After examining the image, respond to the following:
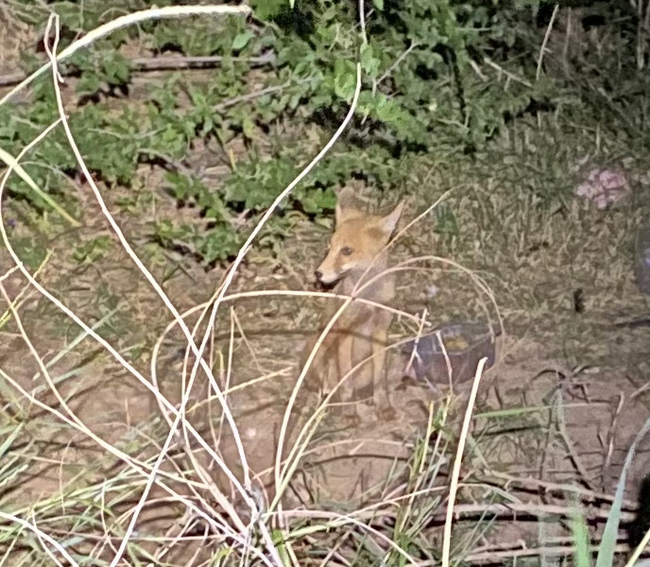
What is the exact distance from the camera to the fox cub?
2.17 ft

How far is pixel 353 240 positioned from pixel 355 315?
6 centimetres

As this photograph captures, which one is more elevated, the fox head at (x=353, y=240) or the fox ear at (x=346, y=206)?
the fox ear at (x=346, y=206)

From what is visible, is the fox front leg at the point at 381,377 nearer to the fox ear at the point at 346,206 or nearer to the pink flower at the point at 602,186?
the fox ear at the point at 346,206

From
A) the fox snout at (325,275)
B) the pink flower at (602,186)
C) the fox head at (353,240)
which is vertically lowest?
the fox snout at (325,275)

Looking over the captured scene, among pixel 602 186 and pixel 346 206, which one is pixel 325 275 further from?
pixel 602 186

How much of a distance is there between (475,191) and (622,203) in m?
0.13

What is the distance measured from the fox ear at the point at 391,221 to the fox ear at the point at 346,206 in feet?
0.08

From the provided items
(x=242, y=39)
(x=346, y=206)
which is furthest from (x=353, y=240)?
(x=242, y=39)

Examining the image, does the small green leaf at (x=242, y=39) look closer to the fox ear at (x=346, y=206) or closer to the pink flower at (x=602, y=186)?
the fox ear at (x=346, y=206)

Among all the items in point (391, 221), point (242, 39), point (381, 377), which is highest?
point (242, 39)

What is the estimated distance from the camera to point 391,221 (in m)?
0.67

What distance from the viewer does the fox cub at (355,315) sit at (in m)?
0.66

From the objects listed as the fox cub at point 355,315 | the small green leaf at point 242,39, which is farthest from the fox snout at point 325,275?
the small green leaf at point 242,39

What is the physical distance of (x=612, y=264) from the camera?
68 centimetres
